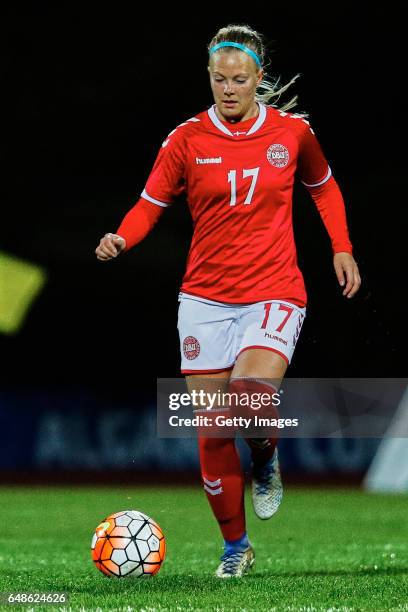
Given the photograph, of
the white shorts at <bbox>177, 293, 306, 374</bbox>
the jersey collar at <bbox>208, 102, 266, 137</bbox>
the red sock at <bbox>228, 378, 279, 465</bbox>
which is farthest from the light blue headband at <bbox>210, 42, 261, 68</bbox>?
the red sock at <bbox>228, 378, 279, 465</bbox>

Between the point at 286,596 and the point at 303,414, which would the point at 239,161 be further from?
the point at 303,414

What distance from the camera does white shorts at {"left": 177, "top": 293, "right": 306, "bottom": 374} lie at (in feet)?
15.3

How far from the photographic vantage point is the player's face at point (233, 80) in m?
4.64

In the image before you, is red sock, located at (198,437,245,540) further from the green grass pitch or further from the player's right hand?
the player's right hand

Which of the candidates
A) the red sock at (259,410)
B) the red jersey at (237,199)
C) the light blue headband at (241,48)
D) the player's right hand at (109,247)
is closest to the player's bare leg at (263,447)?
the red sock at (259,410)

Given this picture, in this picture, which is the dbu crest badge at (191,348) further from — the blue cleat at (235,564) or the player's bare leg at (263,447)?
the blue cleat at (235,564)

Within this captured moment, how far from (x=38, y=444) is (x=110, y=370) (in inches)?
40.9

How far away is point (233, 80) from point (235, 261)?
0.73 meters

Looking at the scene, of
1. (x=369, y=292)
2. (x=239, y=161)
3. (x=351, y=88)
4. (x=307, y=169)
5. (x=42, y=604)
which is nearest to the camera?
(x=42, y=604)

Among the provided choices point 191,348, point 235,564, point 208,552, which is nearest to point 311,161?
point 191,348

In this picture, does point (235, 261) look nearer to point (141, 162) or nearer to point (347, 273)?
point (347, 273)

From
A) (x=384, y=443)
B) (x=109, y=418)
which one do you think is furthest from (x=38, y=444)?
(x=384, y=443)

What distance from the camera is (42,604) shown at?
12.4 ft

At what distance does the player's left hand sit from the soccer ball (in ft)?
4.16
